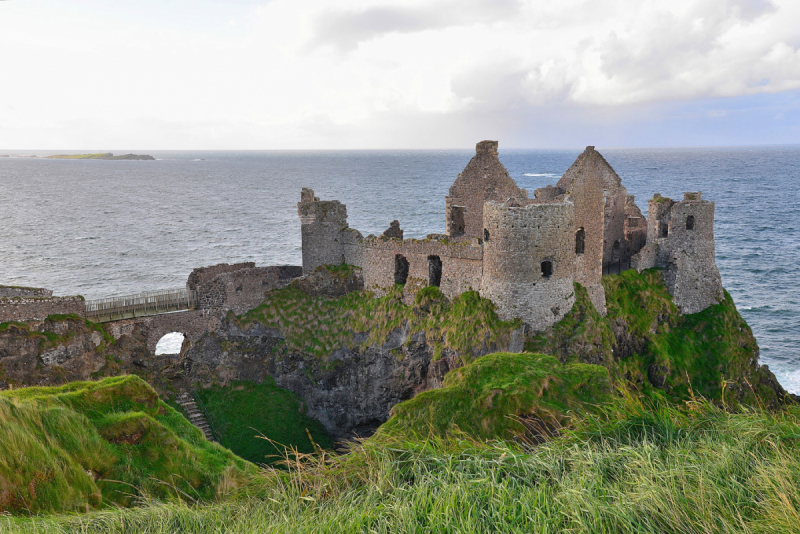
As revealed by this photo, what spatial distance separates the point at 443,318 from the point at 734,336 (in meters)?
16.5

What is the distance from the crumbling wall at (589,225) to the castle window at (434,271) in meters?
7.12

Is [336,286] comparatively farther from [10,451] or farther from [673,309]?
[10,451]

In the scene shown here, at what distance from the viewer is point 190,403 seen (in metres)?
31.0

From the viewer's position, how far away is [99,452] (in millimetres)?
14383

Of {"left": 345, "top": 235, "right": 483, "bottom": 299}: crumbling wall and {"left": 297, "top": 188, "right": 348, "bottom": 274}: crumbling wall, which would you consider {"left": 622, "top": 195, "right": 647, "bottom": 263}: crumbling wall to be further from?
{"left": 297, "top": 188, "right": 348, "bottom": 274}: crumbling wall

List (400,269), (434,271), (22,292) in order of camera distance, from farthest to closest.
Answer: (400,269), (22,292), (434,271)

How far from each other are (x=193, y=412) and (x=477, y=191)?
20.1 metres

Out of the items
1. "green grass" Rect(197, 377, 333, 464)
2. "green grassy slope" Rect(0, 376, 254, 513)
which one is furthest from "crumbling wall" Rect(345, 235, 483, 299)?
"green grassy slope" Rect(0, 376, 254, 513)

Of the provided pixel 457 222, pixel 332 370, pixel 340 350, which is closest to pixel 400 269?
pixel 457 222

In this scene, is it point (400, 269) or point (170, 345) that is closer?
point (400, 269)

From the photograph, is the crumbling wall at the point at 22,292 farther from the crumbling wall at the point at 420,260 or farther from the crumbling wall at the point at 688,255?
the crumbling wall at the point at 688,255

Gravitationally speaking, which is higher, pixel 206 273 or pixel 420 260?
pixel 420 260


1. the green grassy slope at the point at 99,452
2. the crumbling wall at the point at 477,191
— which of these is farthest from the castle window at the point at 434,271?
the green grassy slope at the point at 99,452

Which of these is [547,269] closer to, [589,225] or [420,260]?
[589,225]
